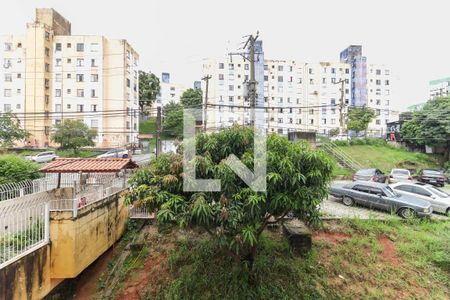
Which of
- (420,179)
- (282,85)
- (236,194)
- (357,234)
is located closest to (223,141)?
(236,194)

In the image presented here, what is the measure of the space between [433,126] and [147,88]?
4048cm

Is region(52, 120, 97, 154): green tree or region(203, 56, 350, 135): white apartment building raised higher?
region(203, 56, 350, 135): white apartment building

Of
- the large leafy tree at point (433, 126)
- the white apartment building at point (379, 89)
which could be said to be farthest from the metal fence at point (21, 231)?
the white apartment building at point (379, 89)

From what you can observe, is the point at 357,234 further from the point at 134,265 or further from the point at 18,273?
the point at 18,273

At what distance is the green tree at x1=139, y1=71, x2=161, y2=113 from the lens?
4447 cm

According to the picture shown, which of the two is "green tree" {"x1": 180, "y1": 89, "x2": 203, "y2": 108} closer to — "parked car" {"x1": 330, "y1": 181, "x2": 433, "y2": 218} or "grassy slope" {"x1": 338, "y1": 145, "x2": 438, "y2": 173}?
"grassy slope" {"x1": 338, "y1": 145, "x2": 438, "y2": 173}

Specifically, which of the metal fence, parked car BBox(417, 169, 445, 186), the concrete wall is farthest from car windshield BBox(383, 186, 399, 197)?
the metal fence

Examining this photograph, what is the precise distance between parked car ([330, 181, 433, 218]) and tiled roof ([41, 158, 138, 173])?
10191 mm

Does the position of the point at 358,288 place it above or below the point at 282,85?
below

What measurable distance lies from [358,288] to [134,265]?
6479mm

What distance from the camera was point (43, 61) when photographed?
31719 mm

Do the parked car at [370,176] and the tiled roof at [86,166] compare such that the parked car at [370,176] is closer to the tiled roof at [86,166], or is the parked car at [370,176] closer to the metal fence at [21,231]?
the tiled roof at [86,166]

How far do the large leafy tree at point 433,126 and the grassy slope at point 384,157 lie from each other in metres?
1.62

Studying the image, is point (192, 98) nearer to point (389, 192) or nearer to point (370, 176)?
point (370, 176)
